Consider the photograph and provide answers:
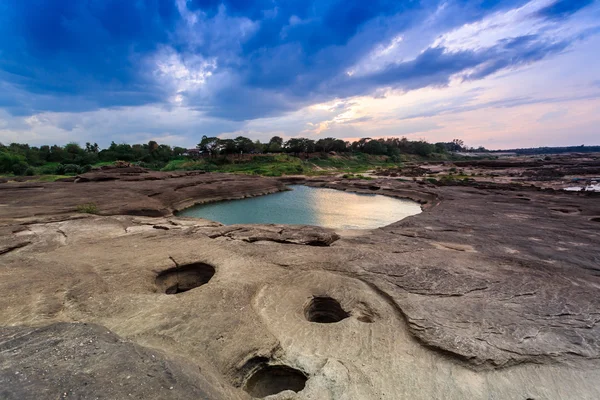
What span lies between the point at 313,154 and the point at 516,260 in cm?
8026

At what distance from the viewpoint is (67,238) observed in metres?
13.6

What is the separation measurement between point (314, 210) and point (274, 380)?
83.0 feet

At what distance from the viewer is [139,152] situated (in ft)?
246

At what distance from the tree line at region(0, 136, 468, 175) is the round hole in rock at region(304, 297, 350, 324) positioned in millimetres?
58071

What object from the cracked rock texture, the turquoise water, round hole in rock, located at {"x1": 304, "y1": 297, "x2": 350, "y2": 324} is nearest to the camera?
the cracked rock texture

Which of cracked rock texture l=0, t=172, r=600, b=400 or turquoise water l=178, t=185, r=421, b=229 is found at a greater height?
cracked rock texture l=0, t=172, r=600, b=400

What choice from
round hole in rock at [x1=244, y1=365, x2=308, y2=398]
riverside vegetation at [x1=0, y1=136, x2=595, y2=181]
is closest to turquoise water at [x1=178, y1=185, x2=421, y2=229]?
round hole in rock at [x1=244, y1=365, x2=308, y2=398]

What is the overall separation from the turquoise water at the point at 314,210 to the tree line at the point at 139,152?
122ft

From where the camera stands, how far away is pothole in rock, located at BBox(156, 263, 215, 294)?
10641 mm

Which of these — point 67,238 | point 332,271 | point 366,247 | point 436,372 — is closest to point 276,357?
point 436,372

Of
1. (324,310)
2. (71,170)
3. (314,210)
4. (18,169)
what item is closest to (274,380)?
(324,310)

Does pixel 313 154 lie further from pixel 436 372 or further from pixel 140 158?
pixel 436 372

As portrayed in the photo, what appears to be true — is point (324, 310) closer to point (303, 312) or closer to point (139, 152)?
point (303, 312)

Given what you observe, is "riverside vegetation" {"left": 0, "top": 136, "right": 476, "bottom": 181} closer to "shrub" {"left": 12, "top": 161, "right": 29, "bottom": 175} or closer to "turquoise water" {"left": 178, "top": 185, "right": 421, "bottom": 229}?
"shrub" {"left": 12, "top": 161, "right": 29, "bottom": 175}
